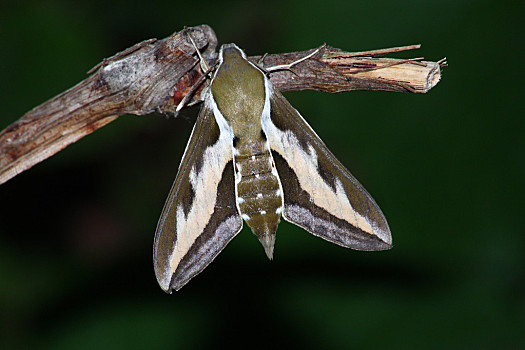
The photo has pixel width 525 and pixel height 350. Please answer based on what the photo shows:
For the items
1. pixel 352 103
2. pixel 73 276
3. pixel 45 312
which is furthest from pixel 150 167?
pixel 352 103

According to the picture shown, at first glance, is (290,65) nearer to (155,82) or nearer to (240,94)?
(240,94)

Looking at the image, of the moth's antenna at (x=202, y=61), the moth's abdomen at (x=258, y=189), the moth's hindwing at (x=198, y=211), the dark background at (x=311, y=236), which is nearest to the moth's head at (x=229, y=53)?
the moth's antenna at (x=202, y=61)

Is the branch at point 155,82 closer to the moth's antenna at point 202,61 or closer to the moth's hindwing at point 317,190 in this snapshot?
the moth's antenna at point 202,61

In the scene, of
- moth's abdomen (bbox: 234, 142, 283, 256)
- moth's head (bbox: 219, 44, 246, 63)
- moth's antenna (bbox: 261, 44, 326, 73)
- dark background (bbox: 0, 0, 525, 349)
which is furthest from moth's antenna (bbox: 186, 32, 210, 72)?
dark background (bbox: 0, 0, 525, 349)

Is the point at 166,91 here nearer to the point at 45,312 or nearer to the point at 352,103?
the point at 352,103

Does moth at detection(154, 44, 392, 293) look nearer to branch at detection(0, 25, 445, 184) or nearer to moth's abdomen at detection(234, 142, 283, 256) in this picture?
moth's abdomen at detection(234, 142, 283, 256)

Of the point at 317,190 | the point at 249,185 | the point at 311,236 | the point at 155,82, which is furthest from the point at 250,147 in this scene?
the point at 311,236

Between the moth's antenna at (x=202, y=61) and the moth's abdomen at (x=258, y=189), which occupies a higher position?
the moth's antenna at (x=202, y=61)

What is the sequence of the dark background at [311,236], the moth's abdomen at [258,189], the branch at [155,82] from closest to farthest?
the branch at [155,82] → the moth's abdomen at [258,189] → the dark background at [311,236]
